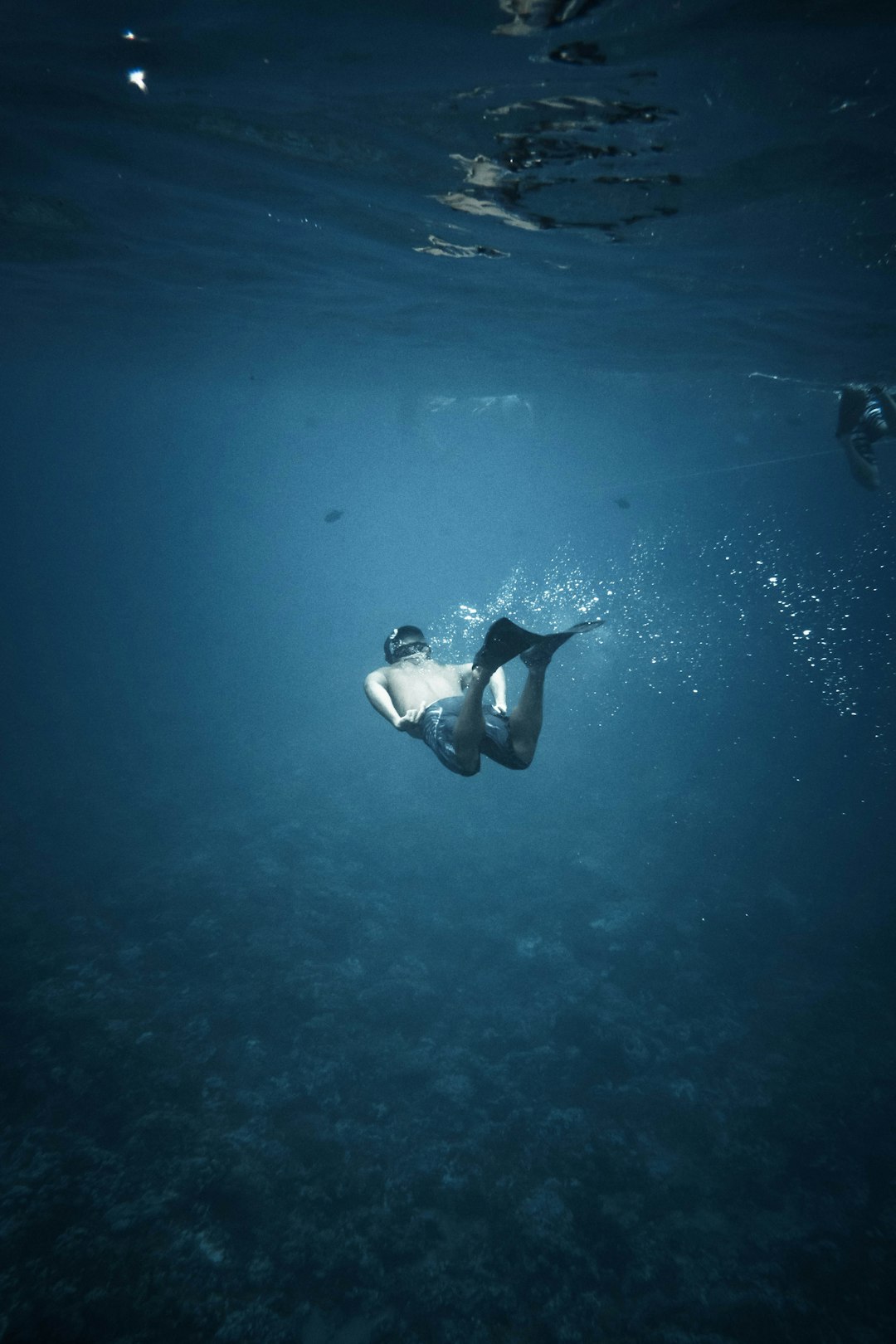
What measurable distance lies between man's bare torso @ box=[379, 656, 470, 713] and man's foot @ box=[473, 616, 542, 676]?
1314 mm

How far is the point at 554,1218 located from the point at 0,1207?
6033 mm

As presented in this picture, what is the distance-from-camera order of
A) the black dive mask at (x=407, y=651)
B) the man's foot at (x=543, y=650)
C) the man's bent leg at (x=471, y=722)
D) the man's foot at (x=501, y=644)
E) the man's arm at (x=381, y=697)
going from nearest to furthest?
the man's foot at (x=501, y=644) → the man's bent leg at (x=471, y=722) → the man's foot at (x=543, y=650) → the man's arm at (x=381, y=697) → the black dive mask at (x=407, y=651)

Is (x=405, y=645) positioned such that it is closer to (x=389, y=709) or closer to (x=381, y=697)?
(x=381, y=697)

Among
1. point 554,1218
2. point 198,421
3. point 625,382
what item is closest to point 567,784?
point 554,1218

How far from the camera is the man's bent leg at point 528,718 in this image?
16.1 ft

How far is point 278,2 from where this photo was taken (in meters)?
5.07

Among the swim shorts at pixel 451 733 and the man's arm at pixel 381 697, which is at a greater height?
the man's arm at pixel 381 697

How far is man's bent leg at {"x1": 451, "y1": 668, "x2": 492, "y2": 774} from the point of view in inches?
183

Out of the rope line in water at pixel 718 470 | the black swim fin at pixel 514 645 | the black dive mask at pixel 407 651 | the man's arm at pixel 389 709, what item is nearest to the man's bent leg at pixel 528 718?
the black swim fin at pixel 514 645

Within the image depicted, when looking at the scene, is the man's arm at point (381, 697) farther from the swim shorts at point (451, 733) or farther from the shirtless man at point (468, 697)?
the swim shorts at point (451, 733)

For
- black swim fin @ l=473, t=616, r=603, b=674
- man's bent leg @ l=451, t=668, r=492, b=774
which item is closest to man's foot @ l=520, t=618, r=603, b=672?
black swim fin @ l=473, t=616, r=603, b=674

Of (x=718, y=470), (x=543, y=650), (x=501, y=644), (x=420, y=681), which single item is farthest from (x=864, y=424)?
(x=718, y=470)

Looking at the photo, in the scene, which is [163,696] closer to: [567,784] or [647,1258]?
[567,784]

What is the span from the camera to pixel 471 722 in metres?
4.70
